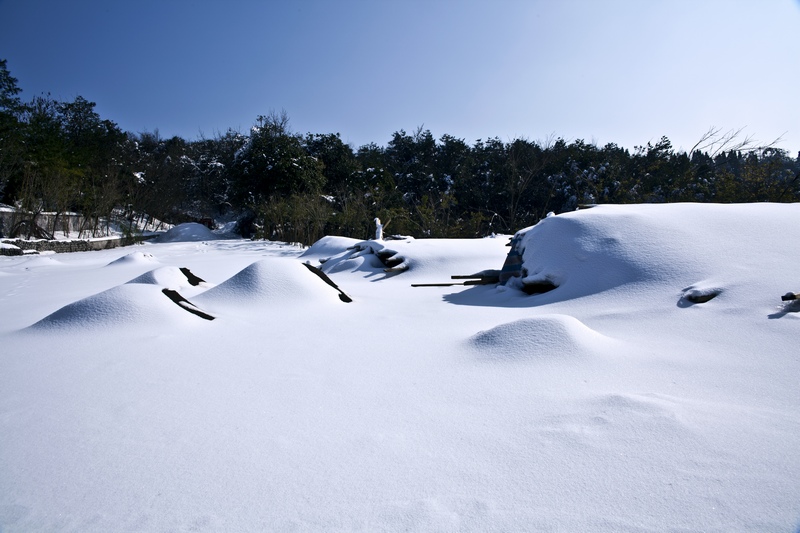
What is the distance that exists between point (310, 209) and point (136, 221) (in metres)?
13.1

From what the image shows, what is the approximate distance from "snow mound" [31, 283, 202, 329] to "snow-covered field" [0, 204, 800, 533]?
1cm

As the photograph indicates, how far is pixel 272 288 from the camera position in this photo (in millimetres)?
3898

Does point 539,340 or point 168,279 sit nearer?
point 539,340

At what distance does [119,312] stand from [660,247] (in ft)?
14.6

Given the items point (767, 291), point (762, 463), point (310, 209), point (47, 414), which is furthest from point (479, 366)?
point (310, 209)

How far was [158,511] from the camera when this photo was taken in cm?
116

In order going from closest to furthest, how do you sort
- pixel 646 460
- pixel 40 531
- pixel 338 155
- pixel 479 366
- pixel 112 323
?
pixel 40 531, pixel 646 460, pixel 479 366, pixel 112 323, pixel 338 155

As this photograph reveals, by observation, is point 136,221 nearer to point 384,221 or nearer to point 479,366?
point 384,221

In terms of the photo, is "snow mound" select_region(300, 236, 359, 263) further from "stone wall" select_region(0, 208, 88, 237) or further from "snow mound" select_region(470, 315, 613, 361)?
"stone wall" select_region(0, 208, 88, 237)

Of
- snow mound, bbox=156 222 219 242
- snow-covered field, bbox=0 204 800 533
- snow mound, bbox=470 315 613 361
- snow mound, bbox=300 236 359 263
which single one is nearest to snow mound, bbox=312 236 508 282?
snow mound, bbox=300 236 359 263

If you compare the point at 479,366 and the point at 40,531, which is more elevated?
the point at 479,366

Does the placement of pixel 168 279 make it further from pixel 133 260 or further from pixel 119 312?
pixel 133 260

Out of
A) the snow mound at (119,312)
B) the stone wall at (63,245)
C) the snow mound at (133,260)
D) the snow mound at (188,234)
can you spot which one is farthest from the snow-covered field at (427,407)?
the snow mound at (188,234)

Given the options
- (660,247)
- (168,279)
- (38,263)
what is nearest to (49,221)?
(38,263)
